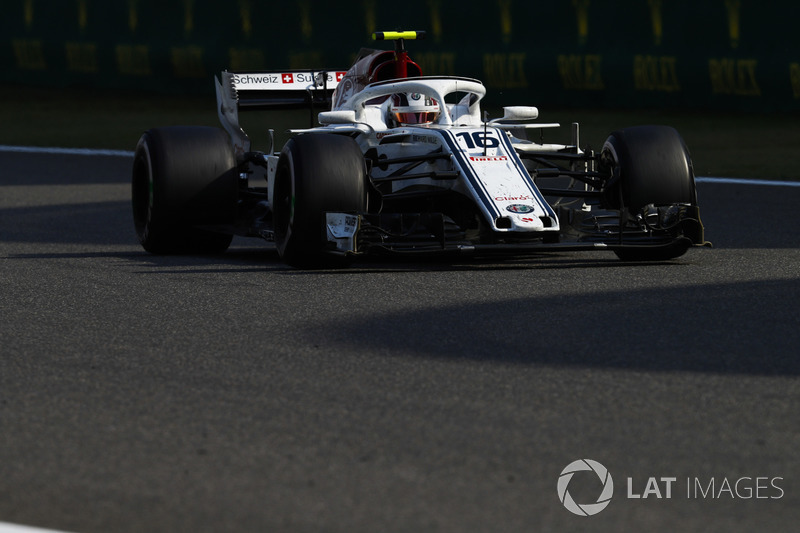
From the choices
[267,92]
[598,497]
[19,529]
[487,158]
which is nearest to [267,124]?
[267,92]

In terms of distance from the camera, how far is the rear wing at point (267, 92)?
1020cm

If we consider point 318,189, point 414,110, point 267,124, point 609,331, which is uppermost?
point 414,110

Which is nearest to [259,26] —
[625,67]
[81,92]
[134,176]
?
[81,92]

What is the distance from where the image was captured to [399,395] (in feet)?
16.1

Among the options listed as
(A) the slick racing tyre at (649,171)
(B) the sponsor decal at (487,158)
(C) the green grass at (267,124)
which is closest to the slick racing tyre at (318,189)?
(B) the sponsor decal at (487,158)

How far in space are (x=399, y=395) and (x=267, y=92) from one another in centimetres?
605

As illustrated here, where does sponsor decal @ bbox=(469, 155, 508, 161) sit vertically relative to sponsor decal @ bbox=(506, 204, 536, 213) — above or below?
above

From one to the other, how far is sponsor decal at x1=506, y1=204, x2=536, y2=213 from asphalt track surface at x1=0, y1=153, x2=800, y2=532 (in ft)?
1.09

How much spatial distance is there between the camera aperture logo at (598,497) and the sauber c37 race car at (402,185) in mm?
3904

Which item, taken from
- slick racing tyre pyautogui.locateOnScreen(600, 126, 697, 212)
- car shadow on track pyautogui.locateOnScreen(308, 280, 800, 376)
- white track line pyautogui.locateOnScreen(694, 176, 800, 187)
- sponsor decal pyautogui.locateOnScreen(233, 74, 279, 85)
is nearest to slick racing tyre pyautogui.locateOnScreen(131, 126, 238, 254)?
sponsor decal pyautogui.locateOnScreen(233, 74, 279, 85)

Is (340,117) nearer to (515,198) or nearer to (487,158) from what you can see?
(487,158)

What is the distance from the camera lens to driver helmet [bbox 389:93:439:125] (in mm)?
9414

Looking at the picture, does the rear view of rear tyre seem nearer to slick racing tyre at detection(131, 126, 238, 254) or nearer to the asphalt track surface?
the asphalt track surface

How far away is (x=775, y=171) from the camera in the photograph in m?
14.4
